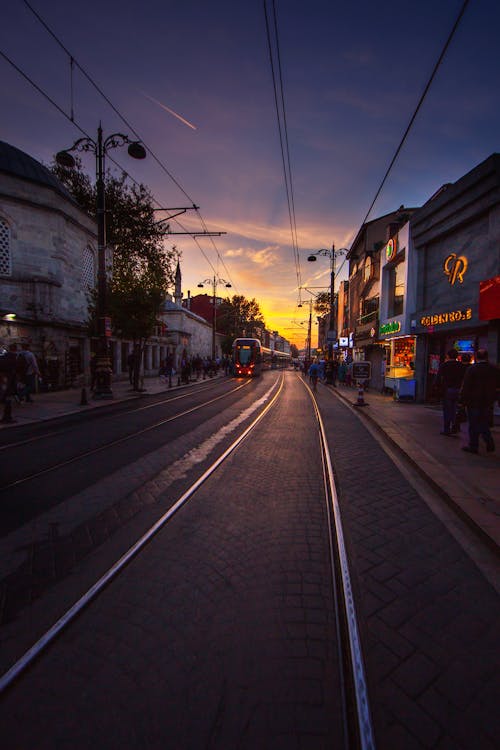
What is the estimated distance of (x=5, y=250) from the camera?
53.2ft

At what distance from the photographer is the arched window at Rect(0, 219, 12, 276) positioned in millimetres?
16172

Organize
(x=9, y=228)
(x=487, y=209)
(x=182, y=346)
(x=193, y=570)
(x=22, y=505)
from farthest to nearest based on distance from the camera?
(x=182, y=346) < (x=9, y=228) < (x=487, y=209) < (x=22, y=505) < (x=193, y=570)

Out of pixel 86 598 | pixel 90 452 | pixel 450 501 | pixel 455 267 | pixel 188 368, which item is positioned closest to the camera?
pixel 86 598

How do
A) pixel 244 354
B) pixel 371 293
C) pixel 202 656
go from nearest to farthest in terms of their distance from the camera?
pixel 202 656 < pixel 371 293 < pixel 244 354

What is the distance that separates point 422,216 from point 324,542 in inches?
591

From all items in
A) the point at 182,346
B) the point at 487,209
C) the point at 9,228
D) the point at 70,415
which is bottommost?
the point at 70,415

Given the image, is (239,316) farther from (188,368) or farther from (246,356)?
(188,368)

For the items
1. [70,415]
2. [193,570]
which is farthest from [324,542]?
[70,415]

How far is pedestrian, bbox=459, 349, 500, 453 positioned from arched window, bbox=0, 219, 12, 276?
19012mm

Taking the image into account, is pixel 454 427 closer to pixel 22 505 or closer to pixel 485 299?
pixel 485 299

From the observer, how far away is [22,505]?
12.4 ft

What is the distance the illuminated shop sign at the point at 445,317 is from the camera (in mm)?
10859

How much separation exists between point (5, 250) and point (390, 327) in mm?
19056

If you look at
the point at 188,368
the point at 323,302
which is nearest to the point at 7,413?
the point at 188,368
